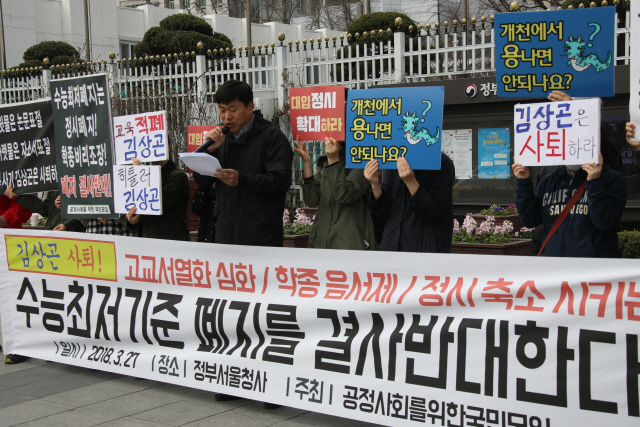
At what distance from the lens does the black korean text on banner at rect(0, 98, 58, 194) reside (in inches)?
245

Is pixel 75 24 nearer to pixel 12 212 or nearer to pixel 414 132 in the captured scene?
pixel 12 212

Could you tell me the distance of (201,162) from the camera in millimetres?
4184

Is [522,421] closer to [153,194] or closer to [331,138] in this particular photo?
[331,138]

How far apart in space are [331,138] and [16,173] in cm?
322

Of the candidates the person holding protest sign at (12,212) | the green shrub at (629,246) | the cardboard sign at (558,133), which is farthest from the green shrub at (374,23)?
the cardboard sign at (558,133)

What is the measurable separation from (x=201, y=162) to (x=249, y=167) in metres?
0.66

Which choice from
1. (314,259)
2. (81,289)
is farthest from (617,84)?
(81,289)

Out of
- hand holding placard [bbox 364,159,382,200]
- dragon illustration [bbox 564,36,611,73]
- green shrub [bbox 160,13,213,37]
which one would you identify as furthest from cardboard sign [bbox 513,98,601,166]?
green shrub [bbox 160,13,213,37]

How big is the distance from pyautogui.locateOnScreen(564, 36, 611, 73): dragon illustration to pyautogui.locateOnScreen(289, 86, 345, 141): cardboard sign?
1.53 meters

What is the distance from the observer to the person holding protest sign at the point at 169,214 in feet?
18.1

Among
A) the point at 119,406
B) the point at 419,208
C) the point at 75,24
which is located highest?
the point at 75,24

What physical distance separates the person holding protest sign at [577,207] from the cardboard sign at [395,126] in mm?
593

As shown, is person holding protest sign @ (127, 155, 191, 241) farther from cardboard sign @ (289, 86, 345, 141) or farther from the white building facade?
the white building facade

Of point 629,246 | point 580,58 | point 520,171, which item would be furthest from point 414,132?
point 629,246
